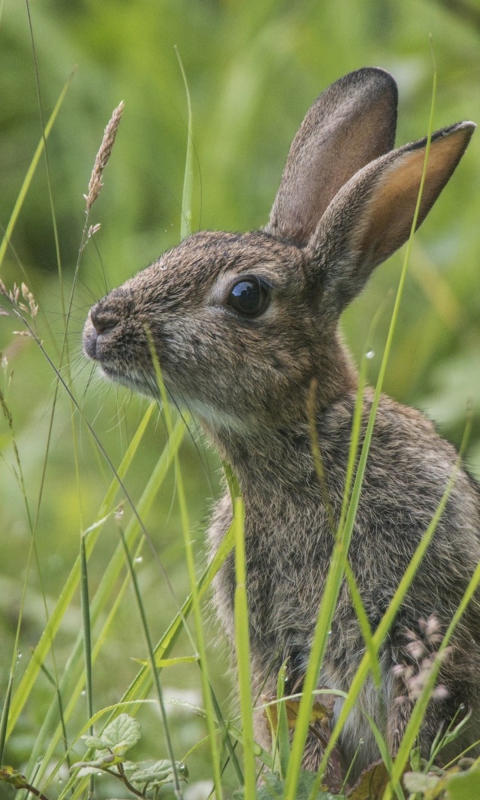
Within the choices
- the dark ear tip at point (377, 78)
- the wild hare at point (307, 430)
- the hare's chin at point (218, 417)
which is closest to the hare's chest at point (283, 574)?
the wild hare at point (307, 430)

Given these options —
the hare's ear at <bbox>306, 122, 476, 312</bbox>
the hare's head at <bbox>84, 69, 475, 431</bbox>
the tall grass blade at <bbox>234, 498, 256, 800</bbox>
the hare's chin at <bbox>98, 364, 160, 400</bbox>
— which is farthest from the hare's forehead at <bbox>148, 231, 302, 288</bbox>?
the tall grass blade at <bbox>234, 498, 256, 800</bbox>

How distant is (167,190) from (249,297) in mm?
3324

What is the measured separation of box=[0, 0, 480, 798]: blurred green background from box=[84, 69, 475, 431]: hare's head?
0.84m

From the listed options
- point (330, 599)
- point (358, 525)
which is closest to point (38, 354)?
point (358, 525)

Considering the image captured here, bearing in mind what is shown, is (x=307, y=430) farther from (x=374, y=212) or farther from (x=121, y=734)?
(x=121, y=734)

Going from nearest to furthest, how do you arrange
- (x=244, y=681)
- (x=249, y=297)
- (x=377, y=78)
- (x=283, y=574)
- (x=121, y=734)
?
(x=244, y=681), (x=121, y=734), (x=283, y=574), (x=249, y=297), (x=377, y=78)

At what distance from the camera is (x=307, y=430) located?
155 inches

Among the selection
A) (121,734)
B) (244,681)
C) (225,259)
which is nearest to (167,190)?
(225,259)

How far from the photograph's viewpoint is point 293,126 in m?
7.40

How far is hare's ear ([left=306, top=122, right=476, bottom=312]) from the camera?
3.84 metres

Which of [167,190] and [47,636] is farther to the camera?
[167,190]

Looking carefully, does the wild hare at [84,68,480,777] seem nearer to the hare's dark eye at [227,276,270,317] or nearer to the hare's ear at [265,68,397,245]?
the hare's dark eye at [227,276,270,317]

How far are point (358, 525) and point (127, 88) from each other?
460cm

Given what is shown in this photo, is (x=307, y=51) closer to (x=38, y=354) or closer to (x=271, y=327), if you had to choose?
(x=38, y=354)
